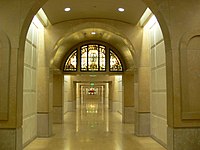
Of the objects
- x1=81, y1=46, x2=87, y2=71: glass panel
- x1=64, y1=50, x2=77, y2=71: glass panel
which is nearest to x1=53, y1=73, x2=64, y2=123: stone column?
x1=64, y1=50, x2=77, y2=71: glass panel

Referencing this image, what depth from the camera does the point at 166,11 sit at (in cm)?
661

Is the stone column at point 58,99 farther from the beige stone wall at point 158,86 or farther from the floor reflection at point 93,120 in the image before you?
the beige stone wall at point 158,86

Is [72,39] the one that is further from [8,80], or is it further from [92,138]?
[8,80]

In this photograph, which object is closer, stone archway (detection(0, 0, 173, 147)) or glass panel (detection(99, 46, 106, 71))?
stone archway (detection(0, 0, 173, 147))

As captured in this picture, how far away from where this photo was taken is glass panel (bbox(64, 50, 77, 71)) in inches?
690

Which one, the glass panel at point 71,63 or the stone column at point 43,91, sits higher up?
the glass panel at point 71,63

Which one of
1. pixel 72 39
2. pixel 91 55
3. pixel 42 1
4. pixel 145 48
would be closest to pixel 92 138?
pixel 145 48

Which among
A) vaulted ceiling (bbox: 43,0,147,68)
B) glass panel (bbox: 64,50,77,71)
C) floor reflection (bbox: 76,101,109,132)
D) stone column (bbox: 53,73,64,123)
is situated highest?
vaulted ceiling (bbox: 43,0,147,68)

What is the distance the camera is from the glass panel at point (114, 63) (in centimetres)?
1772

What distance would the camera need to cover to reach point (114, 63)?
1780 centimetres

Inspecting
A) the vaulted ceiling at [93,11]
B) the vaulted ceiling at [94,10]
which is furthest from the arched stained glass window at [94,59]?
the vaulted ceiling at [94,10]

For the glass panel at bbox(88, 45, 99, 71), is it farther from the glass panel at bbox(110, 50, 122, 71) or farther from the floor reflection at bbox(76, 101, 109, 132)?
the floor reflection at bbox(76, 101, 109, 132)

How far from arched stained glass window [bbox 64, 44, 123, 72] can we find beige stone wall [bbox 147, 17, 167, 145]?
275 inches

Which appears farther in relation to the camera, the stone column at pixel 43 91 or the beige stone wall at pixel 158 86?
the stone column at pixel 43 91
